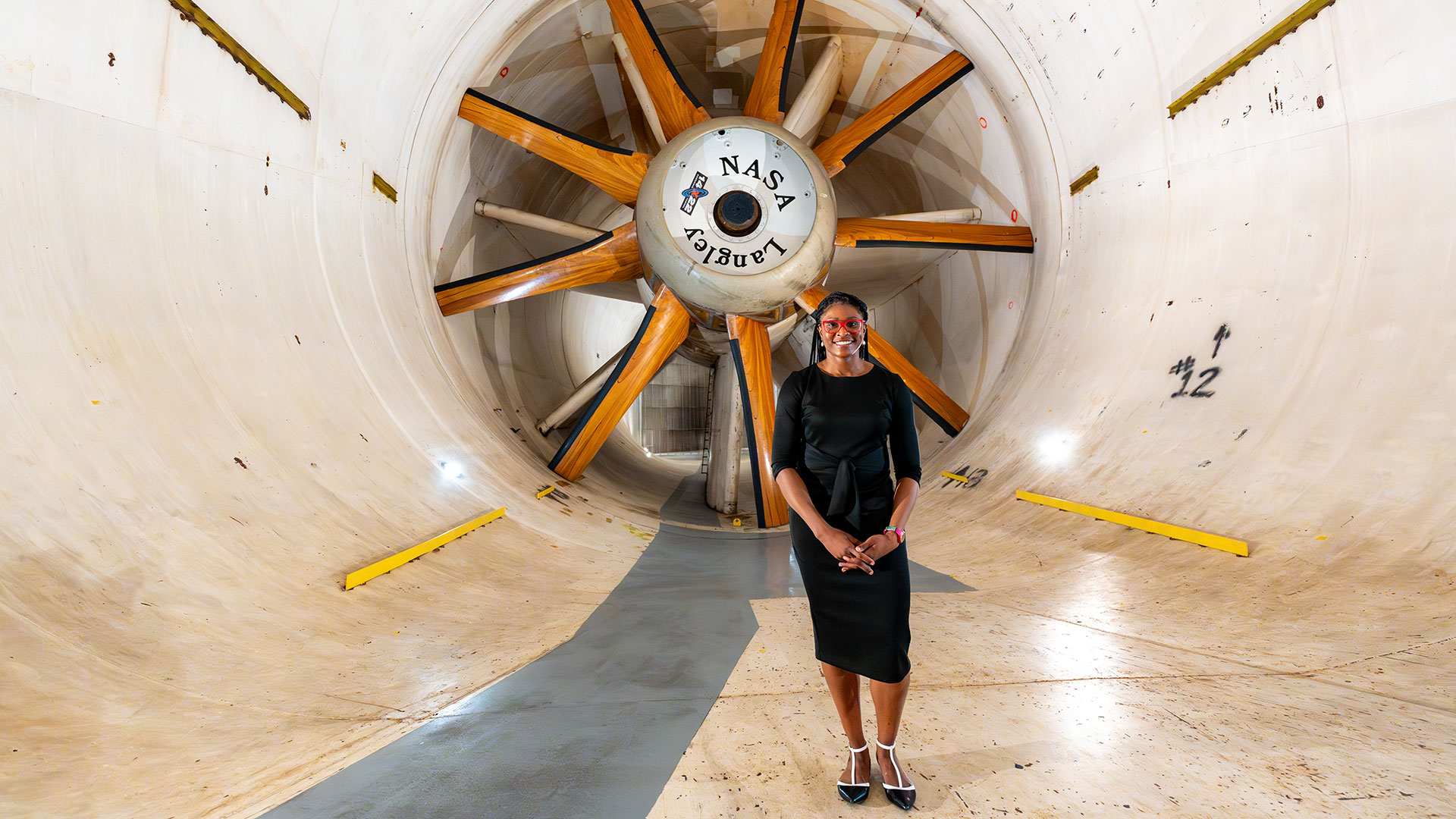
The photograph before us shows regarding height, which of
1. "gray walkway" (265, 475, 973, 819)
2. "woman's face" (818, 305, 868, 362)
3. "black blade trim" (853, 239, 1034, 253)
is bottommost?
"gray walkway" (265, 475, 973, 819)

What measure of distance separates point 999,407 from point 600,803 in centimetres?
413

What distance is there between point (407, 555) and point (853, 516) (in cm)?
212

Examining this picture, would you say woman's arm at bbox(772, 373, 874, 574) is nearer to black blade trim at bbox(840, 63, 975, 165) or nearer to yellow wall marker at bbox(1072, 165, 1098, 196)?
yellow wall marker at bbox(1072, 165, 1098, 196)

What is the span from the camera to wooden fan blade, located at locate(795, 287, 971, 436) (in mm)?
4984

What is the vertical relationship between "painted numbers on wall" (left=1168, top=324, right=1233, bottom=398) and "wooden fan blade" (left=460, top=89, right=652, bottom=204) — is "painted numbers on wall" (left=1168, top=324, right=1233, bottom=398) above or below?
below

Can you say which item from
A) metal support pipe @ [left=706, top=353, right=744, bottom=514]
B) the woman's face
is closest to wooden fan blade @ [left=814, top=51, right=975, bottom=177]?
metal support pipe @ [left=706, top=353, right=744, bottom=514]

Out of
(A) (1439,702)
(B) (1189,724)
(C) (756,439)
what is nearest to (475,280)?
(C) (756,439)

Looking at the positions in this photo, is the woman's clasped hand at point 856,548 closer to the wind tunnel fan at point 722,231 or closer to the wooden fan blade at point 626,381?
the wind tunnel fan at point 722,231

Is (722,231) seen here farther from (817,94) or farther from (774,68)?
(817,94)

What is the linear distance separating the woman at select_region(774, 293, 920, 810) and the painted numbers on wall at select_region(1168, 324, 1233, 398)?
2285 millimetres

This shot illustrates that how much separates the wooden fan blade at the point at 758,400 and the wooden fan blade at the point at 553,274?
3.19 ft

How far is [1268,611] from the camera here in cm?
223

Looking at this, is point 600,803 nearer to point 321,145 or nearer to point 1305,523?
point 1305,523

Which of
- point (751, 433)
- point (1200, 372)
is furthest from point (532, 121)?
point (1200, 372)
